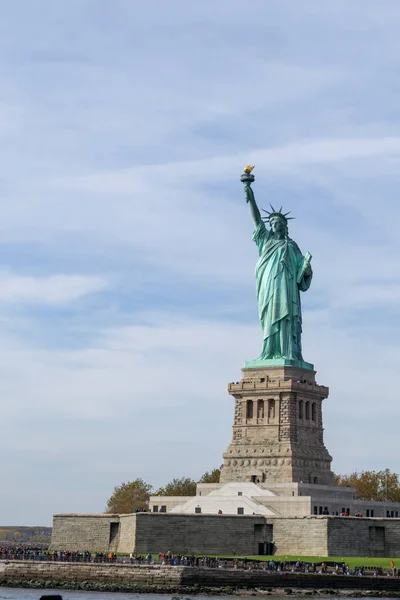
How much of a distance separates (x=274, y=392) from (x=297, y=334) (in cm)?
476

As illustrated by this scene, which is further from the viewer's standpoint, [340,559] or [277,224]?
[277,224]

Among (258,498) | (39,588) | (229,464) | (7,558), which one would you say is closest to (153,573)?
(39,588)

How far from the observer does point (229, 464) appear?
7669 cm

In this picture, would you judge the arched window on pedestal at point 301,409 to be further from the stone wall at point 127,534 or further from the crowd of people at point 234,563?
the crowd of people at point 234,563

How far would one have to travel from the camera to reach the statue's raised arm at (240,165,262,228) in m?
79.3

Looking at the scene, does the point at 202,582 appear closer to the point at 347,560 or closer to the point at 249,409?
the point at 347,560

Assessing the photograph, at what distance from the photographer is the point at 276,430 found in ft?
249

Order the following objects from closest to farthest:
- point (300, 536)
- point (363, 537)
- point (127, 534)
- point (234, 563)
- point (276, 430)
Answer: point (234, 563) < point (300, 536) < point (127, 534) < point (363, 537) < point (276, 430)

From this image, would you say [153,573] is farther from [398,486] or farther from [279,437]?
[398,486]

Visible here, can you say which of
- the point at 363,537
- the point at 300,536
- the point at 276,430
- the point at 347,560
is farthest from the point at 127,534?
the point at 276,430

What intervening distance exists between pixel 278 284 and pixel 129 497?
27254 millimetres

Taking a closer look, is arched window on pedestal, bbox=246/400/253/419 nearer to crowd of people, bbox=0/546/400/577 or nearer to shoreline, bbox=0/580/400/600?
crowd of people, bbox=0/546/400/577

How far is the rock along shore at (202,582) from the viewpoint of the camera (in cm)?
5634

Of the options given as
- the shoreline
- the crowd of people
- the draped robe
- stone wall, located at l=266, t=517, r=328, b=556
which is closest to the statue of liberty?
the draped robe
